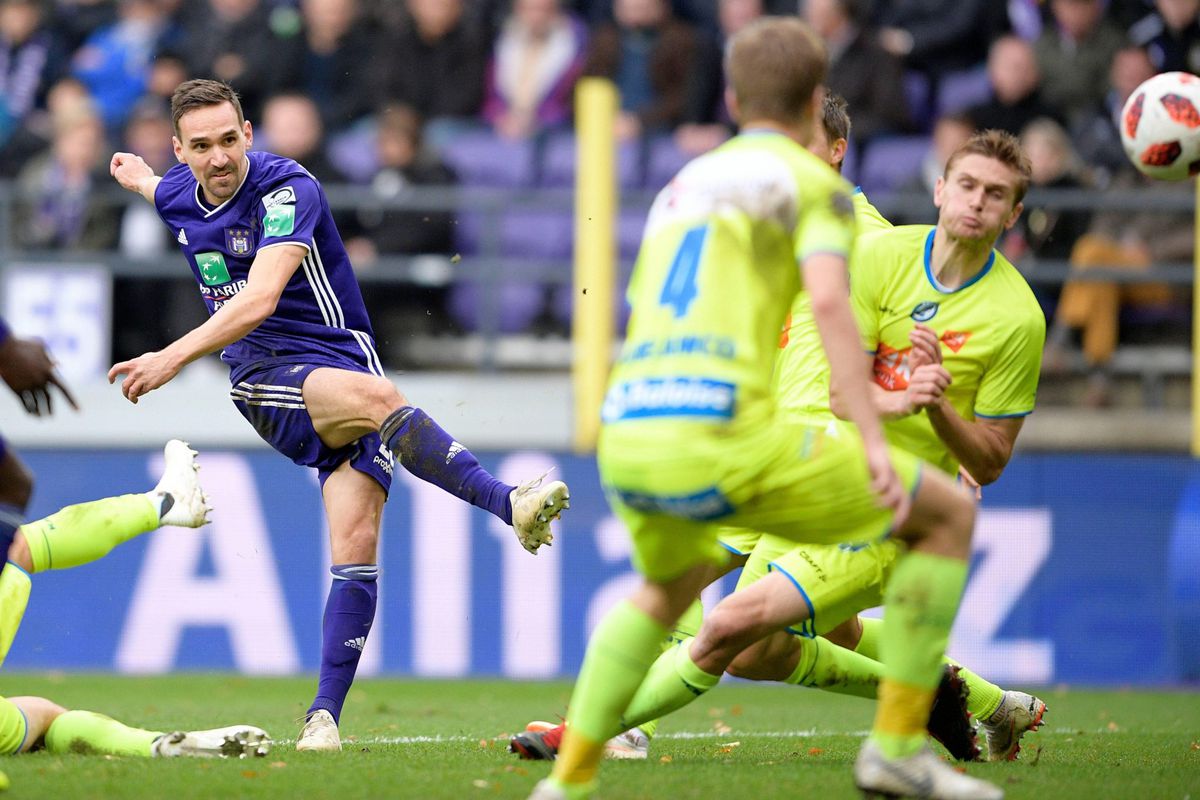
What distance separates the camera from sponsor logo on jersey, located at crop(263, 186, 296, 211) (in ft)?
19.4

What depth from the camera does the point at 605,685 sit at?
13.5 ft

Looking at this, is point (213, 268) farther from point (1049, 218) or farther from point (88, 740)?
point (1049, 218)

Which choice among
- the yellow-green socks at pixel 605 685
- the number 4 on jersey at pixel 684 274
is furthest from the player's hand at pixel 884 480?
the yellow-green socks at pixel 605 685

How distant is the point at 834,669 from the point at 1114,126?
23.0 ft

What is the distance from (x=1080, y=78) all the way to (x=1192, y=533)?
3556 millimetres

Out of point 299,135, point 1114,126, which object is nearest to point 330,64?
point 299,135

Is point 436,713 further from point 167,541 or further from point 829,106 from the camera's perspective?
point 829,106

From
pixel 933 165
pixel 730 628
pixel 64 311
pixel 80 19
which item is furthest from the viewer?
pixel 80 19

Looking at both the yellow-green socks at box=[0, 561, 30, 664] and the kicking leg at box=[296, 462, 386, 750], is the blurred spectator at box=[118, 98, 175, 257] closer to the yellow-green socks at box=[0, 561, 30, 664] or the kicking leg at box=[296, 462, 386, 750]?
the kicking leg at box=[296, 462, 386, 750]

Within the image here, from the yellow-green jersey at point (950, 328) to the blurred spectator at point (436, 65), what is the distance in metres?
7.41

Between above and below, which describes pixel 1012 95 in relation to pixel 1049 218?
above

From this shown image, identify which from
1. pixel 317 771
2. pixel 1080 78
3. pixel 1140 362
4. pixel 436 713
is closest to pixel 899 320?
pixel 317 771

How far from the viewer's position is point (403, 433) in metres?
5.82

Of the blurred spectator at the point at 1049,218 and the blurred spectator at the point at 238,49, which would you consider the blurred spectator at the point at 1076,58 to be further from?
the blurred spectator at the point at 238,49
